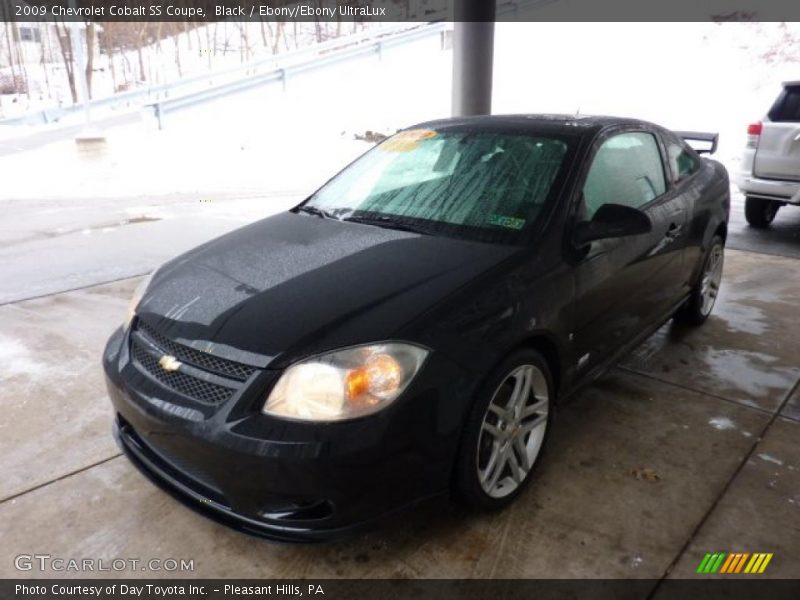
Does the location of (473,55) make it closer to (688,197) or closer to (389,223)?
(688,197)

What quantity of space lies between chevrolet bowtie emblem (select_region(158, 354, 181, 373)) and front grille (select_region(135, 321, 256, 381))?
0.04 feet

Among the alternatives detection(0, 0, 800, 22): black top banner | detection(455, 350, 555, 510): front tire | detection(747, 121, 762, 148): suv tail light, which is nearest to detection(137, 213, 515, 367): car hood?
detection(455, 350, 555, 510): front tire

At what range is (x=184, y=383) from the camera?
2.08 m

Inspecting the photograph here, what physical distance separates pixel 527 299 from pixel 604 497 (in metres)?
0.89

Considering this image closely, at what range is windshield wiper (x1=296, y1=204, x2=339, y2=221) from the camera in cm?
311

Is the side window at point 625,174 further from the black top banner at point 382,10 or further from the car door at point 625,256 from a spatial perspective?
the black top banner at point 382,10

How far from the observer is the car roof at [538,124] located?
3000 millimetres

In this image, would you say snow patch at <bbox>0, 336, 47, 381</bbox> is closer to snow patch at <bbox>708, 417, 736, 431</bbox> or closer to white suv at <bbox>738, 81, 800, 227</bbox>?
snow patch at <bbox>708, 417, 736, 431</bbox>

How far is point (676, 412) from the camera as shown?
10.3 feet

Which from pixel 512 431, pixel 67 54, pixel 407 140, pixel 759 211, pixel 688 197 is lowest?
pixel 759 211

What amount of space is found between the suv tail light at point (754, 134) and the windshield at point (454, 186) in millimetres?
5096

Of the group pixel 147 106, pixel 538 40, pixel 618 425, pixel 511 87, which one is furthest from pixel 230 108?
pixel 618 425

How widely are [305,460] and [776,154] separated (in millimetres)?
6753

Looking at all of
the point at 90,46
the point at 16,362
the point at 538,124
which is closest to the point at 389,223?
the point at 538,124
